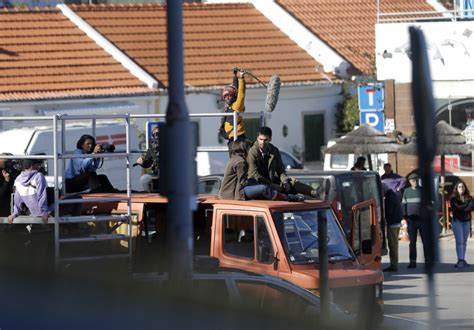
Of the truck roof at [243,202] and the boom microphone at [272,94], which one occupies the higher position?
the boom microphone at [272,94]

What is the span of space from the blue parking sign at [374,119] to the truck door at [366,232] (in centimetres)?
1119

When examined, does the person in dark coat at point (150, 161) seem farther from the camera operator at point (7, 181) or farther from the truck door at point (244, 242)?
the camera operator at point (7, 181)

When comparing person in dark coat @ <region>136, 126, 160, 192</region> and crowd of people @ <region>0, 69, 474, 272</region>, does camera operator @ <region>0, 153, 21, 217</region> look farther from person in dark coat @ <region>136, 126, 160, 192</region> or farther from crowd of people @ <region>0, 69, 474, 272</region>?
person in dark coat @ <region>136, 126, 160, 192</region>

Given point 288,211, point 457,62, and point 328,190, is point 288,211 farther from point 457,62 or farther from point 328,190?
point 457,62

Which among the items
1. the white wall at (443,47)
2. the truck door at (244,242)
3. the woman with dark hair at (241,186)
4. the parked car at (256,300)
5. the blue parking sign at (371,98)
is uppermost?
the white wall at (443,47)

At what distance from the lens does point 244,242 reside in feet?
42.6

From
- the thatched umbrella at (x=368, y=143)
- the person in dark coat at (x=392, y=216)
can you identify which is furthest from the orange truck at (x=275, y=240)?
the thatched umbrella at (x=368, y=143)

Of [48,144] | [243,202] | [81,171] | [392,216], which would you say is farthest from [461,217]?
[81,171]

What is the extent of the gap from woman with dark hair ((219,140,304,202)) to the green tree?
23.0 metres

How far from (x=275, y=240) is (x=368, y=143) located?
46.0 feet

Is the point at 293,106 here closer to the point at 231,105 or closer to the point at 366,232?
the point at 366,232

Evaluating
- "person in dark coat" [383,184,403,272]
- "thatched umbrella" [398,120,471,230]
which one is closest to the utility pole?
"person in dark coat" [383,184,403,272]

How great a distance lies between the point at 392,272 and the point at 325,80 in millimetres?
17624

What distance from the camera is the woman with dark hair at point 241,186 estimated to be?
44.0 feet
